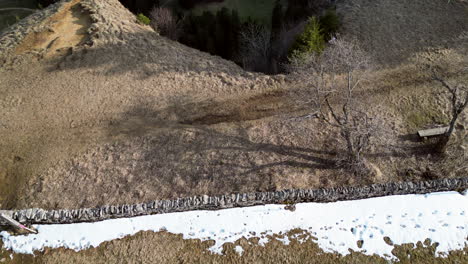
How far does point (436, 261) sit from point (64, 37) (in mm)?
25437

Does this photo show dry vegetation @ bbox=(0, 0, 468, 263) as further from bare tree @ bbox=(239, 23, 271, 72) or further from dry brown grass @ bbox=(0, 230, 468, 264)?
bare tree @ bbox=(239, 23, 271, 72)

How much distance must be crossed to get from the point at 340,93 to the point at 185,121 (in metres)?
9.27

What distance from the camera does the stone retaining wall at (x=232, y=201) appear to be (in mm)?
14320

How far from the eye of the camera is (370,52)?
2105 cm

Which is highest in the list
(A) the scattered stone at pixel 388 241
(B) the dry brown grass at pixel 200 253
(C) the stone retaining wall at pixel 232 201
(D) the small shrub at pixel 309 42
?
(D) the small shrub at pixel 309 42

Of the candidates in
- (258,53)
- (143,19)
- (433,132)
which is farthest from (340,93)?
(143,19)

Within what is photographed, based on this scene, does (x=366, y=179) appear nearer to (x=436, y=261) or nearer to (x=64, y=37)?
(x=436, y=261)

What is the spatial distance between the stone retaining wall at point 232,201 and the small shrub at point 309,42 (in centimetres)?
816

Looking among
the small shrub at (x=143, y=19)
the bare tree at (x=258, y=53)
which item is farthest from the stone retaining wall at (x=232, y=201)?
the small shrub at (x=143, y=19)

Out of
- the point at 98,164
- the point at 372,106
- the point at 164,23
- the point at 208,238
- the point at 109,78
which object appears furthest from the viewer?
the point at 164,23

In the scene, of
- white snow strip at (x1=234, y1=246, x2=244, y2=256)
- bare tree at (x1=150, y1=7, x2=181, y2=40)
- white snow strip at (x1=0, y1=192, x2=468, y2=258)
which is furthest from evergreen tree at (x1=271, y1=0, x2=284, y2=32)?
white snow strip at (x1=234, y1=246, x2=244, y2=256)

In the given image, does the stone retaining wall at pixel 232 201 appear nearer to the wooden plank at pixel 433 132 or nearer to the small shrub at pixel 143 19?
the wooden plank at pixel 433 132

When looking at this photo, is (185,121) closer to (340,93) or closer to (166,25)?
(340,93)

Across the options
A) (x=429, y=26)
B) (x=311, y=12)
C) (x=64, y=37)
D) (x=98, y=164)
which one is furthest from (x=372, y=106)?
(x=64, y=37)
